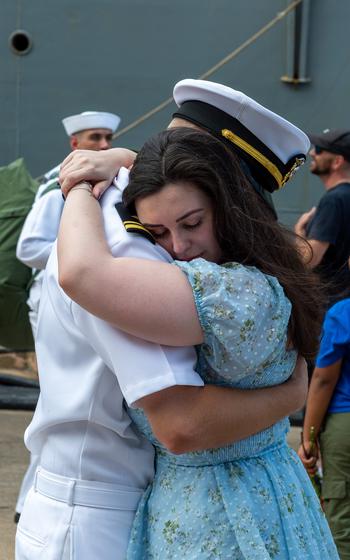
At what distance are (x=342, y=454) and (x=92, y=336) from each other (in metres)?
2.34

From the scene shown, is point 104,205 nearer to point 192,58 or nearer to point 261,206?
point 261,206

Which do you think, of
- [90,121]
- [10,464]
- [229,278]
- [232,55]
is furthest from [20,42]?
[229,278]

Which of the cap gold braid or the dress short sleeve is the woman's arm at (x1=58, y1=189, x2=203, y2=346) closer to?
the dress short sleeve

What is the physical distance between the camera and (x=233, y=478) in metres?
1.74

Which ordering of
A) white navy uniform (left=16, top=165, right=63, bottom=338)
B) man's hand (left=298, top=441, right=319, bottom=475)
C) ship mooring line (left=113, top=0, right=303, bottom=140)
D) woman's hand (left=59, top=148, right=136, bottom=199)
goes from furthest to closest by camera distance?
1. ship mooring line (left=113, top=0, right=303, bottom=140)
2. white navy uniform (left=16, top=165, right=63, bottom=338)
3. man's hand (left=298, top=441, right=319, bottom=475)
4. woman's hand (left=59, top=148, right=136, bottom=199)

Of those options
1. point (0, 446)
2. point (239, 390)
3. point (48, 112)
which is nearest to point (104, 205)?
point (239, 390)

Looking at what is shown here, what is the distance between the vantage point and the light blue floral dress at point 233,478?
1.66 metres

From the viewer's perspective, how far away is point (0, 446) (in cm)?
615

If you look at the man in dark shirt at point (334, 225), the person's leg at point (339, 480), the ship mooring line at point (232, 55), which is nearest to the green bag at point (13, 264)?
the man in dark shirt at point (334, 225)

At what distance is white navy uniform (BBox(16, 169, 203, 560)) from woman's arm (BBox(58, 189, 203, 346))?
51 millimetres

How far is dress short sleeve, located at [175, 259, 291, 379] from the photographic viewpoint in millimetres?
1643

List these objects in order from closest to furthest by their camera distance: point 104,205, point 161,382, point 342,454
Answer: point 161,382
point 104,205
point 342,454

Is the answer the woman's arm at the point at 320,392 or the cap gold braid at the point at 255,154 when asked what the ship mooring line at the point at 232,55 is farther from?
the cap gold braid at the point at 255,154

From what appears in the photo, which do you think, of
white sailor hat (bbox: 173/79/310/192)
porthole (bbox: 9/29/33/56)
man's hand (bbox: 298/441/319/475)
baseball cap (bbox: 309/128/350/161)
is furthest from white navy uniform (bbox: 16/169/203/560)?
porthole (bbox: 9/29/33/56)
